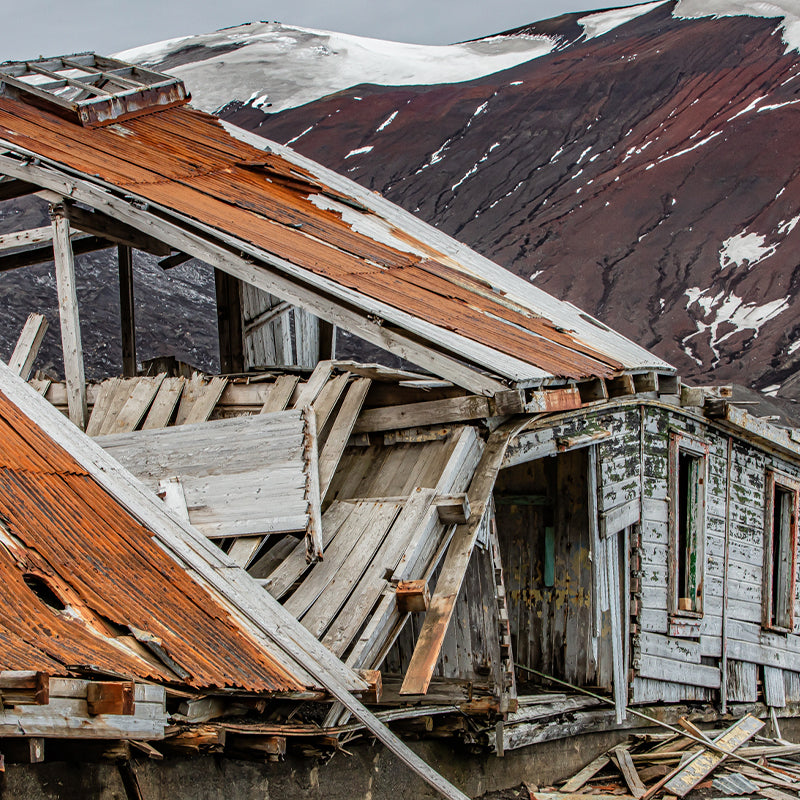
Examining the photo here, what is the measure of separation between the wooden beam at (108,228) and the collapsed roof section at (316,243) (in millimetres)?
180

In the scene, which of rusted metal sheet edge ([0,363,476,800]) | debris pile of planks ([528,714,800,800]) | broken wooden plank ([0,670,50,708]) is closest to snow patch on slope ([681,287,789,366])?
debris pile of planks ([528,714,800,800])

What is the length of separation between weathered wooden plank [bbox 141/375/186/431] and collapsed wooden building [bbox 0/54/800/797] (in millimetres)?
37

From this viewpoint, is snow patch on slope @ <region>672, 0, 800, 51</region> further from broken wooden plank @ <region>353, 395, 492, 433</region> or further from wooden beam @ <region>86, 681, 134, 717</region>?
wooden beam @ <region>86, 681, 134, 717</region>

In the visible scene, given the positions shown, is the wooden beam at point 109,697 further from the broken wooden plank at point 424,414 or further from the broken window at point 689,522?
the broken window at point 689,522

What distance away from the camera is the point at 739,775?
1048 centimetres

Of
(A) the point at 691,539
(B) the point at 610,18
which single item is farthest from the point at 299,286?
(B) the point at 610,18

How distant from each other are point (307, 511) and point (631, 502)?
429 centimetres

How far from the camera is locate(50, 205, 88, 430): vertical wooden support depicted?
34.1ft

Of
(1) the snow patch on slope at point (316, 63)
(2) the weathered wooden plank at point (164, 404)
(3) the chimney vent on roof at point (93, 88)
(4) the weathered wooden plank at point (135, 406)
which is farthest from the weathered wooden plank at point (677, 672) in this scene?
(1) the snow patch on slope at point (316, 63)

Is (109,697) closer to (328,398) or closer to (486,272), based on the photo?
(328,398)

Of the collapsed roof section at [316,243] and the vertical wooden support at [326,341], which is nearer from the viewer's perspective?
the collapsed roof section at [316,243]

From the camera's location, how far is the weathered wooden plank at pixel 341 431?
8.77 metres

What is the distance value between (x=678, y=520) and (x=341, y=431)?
4.87m

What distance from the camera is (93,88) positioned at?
47.2ft
